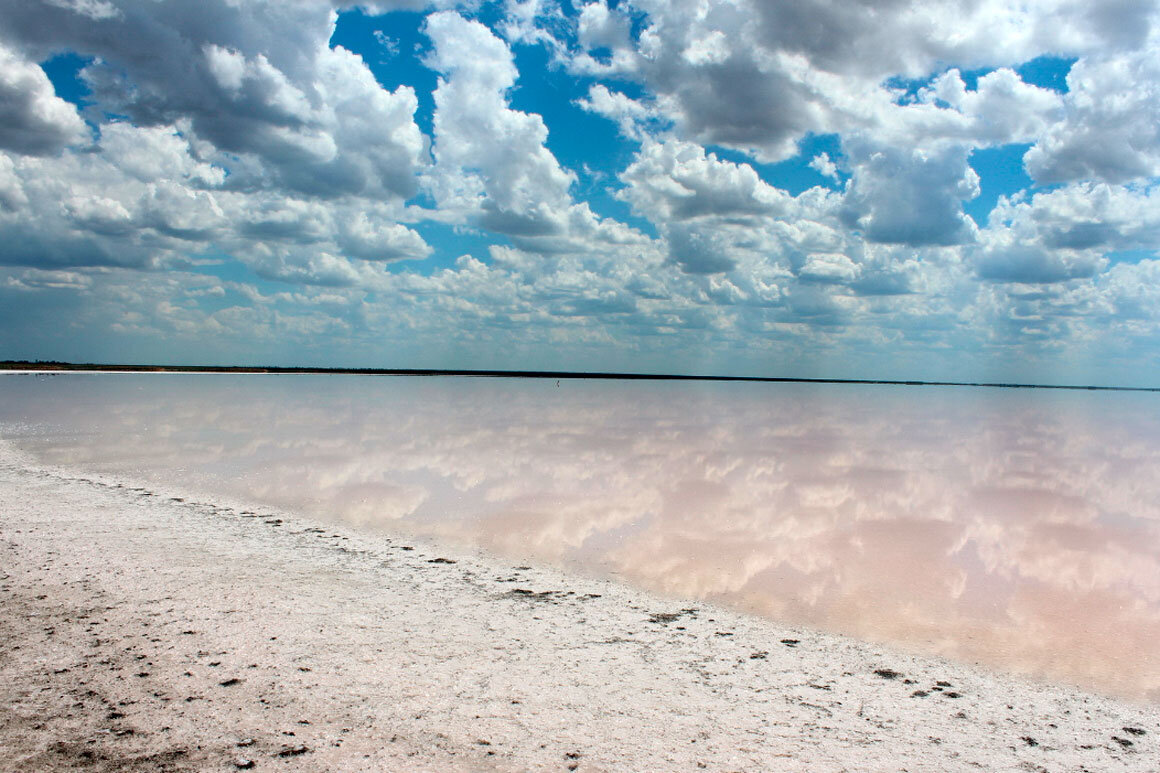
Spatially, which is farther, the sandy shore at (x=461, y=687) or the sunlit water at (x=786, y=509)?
the sunlit water at (x=786, y=509)

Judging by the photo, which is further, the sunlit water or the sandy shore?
the sunlit water

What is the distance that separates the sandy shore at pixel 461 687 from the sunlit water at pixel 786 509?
0.95m

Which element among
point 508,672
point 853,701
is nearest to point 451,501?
point 508,672

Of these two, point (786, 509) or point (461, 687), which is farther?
point (786, 509)

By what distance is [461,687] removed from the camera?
176 inches

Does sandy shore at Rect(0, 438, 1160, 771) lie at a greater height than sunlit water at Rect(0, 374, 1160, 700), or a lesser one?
greater

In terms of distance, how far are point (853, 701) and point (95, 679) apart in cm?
463

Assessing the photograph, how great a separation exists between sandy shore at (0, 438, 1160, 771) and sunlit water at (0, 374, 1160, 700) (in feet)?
3.12

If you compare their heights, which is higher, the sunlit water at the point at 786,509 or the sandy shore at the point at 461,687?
the sandy shore at the point at 461,687

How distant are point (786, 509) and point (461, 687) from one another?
7.97 m

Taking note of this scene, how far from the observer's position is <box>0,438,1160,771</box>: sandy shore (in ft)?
12.3

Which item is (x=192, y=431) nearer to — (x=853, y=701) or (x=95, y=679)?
(x=95, y=679)

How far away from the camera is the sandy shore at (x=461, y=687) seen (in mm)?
3748

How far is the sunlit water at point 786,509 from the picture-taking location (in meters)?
6.48
